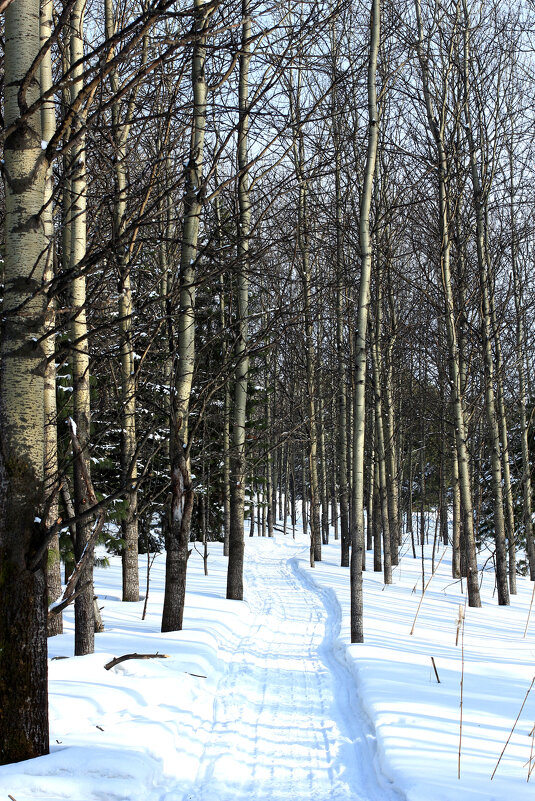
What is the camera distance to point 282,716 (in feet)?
17.5

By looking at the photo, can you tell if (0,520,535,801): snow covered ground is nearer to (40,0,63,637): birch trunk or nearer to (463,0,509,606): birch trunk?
(40,0,63,637): birch trunk

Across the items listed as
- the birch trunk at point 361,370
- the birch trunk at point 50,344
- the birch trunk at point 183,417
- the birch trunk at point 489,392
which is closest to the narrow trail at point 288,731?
the birch trunk at point 361,370

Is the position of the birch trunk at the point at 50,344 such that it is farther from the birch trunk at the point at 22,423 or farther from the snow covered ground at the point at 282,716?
the snow covered ground at the point at 282,716

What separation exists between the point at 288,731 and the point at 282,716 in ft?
1.16

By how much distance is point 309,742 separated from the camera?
188 inches

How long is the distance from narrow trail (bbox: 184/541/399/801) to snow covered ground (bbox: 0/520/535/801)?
0.6 inches

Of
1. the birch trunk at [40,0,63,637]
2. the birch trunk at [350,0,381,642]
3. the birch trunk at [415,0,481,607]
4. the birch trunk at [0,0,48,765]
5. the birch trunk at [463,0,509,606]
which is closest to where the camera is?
the birch trunk at [0,0,48,765]

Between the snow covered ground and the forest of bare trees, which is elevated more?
the forest of bare trees

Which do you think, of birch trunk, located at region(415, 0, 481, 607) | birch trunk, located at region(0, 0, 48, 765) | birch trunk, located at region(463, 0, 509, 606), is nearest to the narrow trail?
birch trunk, located at region(0, 0, 48, 765)

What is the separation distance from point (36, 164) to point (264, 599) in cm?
1085

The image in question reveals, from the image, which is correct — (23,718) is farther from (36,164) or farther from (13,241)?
(36,164)

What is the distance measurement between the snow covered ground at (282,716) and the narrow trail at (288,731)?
16 mm

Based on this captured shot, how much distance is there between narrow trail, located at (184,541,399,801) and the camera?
396cm

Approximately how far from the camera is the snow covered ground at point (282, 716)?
3715 mm
